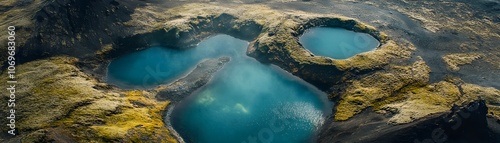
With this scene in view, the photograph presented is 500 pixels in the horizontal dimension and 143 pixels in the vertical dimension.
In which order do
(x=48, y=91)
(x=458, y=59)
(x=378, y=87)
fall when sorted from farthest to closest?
(x=458, y=59) < (x=378, y=87) < (x=48, y=91)

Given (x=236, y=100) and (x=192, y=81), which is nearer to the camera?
(x=236, y=100)

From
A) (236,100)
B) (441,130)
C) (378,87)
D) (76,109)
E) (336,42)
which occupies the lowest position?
(76,109)

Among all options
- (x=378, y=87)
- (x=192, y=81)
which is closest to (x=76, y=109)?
(x=192, y=81)

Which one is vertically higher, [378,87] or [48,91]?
[378,87]

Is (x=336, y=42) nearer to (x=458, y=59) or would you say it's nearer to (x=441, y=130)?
(x=458, y=59)

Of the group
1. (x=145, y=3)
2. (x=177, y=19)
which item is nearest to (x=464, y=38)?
(x=177, y=19)

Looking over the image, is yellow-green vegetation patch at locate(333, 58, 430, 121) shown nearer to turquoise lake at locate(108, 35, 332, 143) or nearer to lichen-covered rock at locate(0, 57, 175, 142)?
turquoise lake at locate(108, 35, 332, 143)

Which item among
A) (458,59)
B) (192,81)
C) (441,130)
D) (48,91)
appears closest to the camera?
(441,130)
